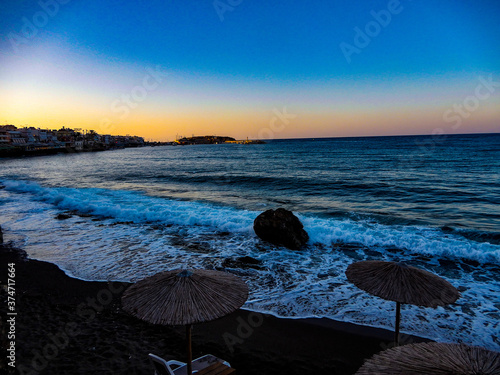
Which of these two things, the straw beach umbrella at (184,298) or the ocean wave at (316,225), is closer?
the straw beach umbrella at (184,298)

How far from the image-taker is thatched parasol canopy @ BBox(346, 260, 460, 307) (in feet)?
14.7

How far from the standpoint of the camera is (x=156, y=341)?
236 inches

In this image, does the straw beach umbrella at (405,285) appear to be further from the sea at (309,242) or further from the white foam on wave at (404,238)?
the white foam on wave at (404,238)

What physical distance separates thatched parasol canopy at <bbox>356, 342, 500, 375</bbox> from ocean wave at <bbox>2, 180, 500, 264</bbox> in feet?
32.4

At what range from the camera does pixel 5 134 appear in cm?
10538

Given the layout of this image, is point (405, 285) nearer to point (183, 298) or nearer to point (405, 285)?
point (405, 285)

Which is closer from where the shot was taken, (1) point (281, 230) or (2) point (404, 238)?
(1) point (281, 230)

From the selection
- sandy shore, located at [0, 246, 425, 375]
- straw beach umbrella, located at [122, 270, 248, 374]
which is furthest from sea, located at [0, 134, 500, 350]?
straw beach umbrella, located at [122, 270, 248, 374]

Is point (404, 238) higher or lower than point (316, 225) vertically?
lower

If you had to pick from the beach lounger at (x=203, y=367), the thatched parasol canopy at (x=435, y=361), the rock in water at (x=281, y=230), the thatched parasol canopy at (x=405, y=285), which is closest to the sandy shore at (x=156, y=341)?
the beach lounger at (x=203, y=367)

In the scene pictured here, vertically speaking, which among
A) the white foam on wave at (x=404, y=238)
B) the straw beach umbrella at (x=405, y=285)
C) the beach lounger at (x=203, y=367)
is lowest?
the white foam on wave at (x=404, y=238)

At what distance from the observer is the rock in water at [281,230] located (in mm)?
11781

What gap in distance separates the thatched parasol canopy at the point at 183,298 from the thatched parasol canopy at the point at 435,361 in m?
2.07

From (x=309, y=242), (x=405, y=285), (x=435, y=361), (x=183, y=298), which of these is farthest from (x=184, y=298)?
(x=309, y=242)
